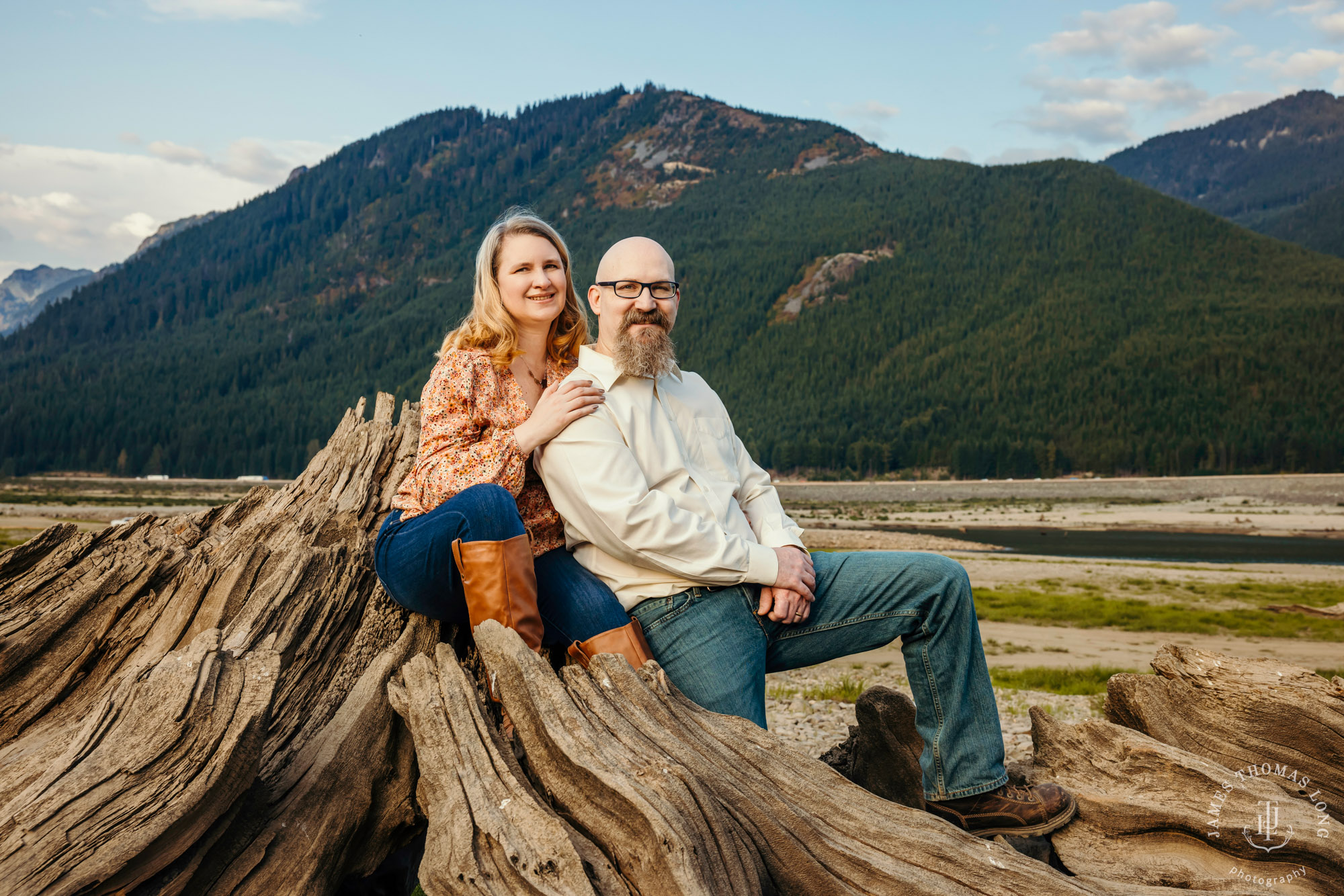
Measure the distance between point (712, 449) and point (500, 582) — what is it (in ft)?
3.71

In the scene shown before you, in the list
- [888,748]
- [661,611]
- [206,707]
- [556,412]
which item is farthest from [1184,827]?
[206,707]

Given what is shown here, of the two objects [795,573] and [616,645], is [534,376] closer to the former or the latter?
[616,645]

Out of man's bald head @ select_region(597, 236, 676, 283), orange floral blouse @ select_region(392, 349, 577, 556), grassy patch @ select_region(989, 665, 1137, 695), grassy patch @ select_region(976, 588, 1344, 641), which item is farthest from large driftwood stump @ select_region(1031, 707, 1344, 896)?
grassy patch @ select_region(976, 588, 1344, 641)

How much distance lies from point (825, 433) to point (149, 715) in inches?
3926

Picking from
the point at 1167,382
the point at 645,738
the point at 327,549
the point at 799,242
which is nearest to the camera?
the point at 645,738

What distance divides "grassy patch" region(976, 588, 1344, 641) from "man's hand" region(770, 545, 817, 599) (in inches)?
492

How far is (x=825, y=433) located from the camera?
99938 millimetres

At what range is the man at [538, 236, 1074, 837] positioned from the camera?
3.02 m

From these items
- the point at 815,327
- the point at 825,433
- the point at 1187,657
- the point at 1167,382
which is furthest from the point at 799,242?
the point at 1187,657

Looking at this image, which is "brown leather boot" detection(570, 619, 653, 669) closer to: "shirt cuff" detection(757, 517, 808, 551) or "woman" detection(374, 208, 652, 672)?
"woman" detection(374, 208, 652, 672)

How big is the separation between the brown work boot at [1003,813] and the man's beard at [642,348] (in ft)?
6.62

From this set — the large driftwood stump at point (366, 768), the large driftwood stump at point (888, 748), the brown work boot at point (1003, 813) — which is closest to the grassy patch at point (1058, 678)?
the large driftwood stump at point (888, 748)

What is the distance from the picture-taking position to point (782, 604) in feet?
10.4

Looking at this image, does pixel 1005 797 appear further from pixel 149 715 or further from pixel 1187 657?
pixel 149 715
